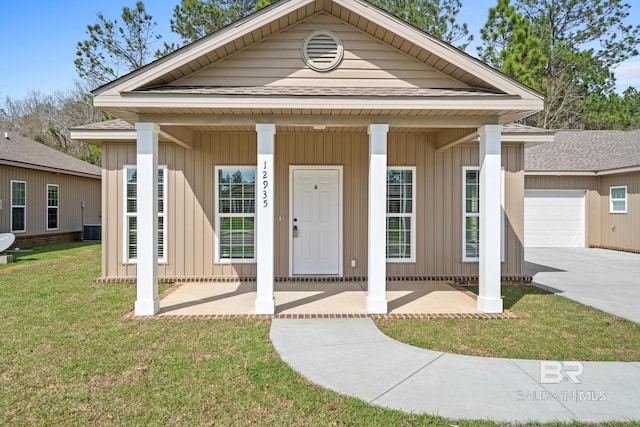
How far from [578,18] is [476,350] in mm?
25389

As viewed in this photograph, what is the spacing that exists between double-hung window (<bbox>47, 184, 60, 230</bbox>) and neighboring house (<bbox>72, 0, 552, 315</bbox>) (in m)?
9.74

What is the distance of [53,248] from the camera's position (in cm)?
1391

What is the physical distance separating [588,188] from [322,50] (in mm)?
13322

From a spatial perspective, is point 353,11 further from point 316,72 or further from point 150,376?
point 150,376

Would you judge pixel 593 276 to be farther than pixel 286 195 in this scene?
Yes

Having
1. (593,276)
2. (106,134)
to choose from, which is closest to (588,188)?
(593,276)

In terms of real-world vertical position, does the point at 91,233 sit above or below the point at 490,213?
below

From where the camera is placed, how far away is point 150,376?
3.69 m

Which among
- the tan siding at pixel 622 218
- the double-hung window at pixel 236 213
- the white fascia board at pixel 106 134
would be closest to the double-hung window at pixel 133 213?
the white fascia board at pixel 106 134

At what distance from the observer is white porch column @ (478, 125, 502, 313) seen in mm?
5766

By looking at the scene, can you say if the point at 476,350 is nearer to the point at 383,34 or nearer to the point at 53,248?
the point at 383,34

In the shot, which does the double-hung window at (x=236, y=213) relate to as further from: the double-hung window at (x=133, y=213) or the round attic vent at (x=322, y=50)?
the round attic vent at (x=322, y=50)

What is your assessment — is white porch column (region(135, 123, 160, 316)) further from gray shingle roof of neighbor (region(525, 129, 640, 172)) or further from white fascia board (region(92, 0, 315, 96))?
gray shingle roof of neighbor (region(525, 129, 640, 172))

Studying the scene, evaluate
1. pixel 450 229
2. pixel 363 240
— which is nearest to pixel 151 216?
pixel 363 240
